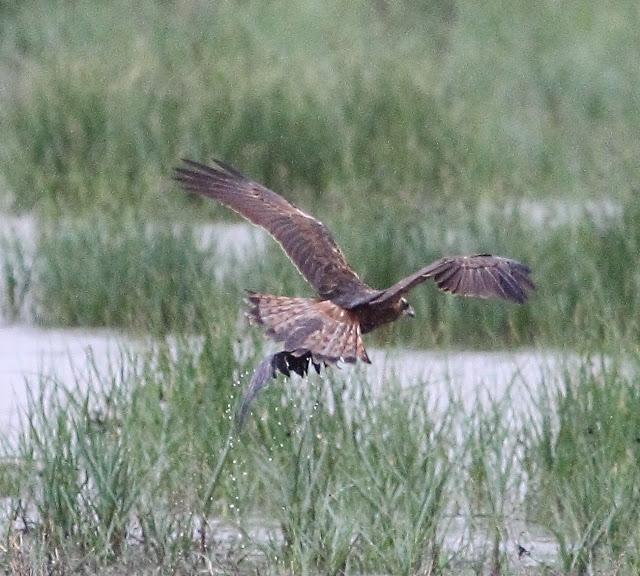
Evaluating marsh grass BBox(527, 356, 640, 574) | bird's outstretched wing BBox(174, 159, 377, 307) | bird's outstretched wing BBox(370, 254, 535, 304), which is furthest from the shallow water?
bird's outstretched wing BBox(370, 254, 535, 304)

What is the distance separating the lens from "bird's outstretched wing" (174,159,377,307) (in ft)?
20.6

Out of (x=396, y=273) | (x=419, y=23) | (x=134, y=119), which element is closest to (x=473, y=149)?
(x=134, y=119)

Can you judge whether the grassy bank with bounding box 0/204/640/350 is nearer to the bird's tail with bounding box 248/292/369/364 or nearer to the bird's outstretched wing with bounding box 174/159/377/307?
the bird's outstretched wing with bounding box 174/159/377/307

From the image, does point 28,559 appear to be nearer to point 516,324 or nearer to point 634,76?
point 516,324

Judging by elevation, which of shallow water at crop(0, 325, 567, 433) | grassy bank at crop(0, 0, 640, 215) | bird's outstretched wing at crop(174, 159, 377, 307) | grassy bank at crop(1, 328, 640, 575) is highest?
grassy bank at crop(0, 0, 640, 215)

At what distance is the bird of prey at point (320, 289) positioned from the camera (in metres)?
5.54

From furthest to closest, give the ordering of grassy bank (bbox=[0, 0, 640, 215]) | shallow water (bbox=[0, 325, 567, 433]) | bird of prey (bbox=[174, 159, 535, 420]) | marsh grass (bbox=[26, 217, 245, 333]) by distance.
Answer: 1. grassy bank (bbox=[0, 0, 640, 215])
2. marsh grass (bbox=[26, 217, 245, 333])
3. shallow water (bbox=[0, 325, 567, 433])
4. bird of prey (bbox=[174, 159, 535, 420])

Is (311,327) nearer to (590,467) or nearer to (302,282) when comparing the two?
(590,467)

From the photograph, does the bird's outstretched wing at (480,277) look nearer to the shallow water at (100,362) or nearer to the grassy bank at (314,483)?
the grassy bank at (314,483)

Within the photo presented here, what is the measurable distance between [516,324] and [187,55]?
4815 mm

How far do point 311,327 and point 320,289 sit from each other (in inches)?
21.5

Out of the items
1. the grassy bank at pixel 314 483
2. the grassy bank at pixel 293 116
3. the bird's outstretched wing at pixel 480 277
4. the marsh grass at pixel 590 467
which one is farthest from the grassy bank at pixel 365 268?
the bird's outstretched wing at pixel 480 277

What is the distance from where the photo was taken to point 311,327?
5.70 m

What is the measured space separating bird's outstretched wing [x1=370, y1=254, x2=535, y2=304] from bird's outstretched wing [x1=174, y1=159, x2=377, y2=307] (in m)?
0.58
